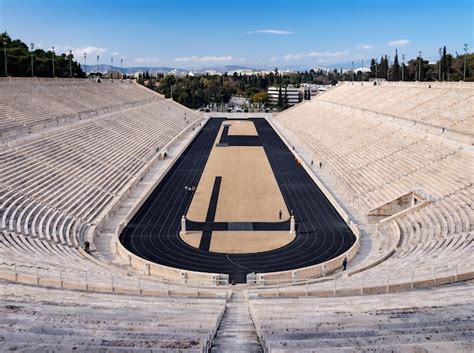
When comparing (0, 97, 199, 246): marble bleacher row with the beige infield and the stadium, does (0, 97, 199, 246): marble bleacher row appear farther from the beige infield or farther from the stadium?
the beige infield

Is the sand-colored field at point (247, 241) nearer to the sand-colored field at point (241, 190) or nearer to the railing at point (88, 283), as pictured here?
the sand-colored field at point (241, 190)

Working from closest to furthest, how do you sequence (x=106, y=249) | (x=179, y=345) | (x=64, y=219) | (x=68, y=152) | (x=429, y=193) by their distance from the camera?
(x=179, y=345) → (x=106, y=249) → (x=64, y=219) → (x=429, y=193) → (x=68, y=152)

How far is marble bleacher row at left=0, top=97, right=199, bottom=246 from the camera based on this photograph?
18859 mm

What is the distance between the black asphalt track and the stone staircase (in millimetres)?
5615

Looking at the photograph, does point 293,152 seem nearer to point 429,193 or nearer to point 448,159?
point 448,159

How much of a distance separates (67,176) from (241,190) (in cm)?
945

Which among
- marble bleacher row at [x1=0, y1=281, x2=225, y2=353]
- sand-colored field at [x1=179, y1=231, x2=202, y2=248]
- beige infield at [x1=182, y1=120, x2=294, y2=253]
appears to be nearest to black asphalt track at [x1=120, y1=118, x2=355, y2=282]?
sand-colored field at [x1=179, y1=231, x2=202, y2=248]

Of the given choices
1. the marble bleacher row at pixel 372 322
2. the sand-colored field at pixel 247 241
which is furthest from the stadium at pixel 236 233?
the sand-colored field at pixel 247 241

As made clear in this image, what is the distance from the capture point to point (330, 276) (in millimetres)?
15992

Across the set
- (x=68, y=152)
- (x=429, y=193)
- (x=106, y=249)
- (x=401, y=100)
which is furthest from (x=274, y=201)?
(x=401, y=100)

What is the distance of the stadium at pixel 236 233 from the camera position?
28.6ft

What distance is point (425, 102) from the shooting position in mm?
40156

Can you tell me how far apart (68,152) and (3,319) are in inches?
824

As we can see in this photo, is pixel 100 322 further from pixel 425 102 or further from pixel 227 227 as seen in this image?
pixel 425 102
